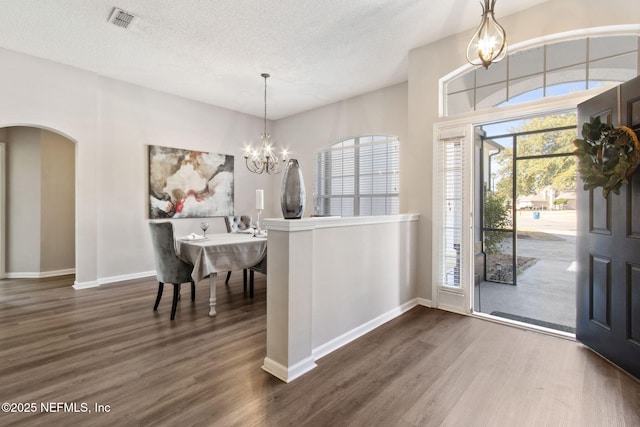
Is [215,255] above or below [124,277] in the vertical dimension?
above

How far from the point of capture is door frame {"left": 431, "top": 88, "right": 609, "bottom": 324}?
281cm

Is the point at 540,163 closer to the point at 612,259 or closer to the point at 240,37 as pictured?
the point at 612,259

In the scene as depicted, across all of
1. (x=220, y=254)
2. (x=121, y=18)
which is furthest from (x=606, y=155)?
(x=121, y=18)

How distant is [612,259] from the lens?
2.30m

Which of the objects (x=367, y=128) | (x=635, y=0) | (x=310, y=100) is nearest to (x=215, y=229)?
(x=310, y=100)

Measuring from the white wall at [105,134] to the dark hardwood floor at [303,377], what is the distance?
5.17 ft

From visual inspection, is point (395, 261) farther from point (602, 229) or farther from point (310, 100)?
point (310, 100)

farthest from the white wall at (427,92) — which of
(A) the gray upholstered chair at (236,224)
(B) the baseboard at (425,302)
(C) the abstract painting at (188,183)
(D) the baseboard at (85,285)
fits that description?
(D) the baseboard at (85,285)

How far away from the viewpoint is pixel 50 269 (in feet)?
16.8

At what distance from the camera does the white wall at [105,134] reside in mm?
3945

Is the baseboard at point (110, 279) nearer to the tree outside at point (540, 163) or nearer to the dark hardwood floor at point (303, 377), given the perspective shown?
the dark hardwood floor at point (303, 377)

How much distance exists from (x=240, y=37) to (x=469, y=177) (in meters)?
3.04

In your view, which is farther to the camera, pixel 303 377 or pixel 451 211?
pixel 451 211

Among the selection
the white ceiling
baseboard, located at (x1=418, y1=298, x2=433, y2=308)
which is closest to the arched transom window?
the white ceiling
